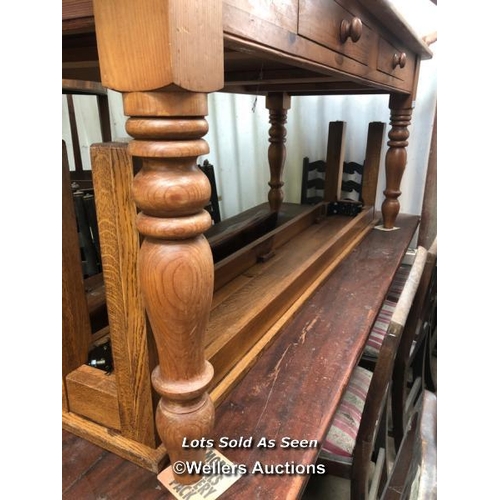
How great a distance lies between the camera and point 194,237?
0.42 meters

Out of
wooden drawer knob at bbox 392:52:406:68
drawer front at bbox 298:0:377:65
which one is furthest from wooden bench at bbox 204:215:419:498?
wooden drawer knob at bbox 392:52:406:68

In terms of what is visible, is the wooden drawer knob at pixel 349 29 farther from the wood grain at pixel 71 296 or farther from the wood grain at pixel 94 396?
the wood grain at pixel 94 396

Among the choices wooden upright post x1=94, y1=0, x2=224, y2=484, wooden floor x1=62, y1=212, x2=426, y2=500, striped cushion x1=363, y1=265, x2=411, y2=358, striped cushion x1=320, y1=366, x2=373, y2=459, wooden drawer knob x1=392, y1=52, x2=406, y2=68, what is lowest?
striped cushion x1=320, y1=366, x2=373, y2=459

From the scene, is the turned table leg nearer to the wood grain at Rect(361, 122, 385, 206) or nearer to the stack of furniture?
the stack of furniture

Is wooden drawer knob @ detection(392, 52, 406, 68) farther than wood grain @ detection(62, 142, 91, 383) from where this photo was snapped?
Yes

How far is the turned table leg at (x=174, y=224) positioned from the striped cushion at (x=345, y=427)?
44 centimetres

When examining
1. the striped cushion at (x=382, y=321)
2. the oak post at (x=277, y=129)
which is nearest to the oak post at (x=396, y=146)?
the striped cushion at (x=382, y=321)

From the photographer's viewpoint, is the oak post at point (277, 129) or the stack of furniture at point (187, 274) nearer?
the stack of furniture at point (187, 274)

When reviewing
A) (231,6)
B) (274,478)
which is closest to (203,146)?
(231,6)

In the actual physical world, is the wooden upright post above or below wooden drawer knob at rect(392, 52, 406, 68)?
below

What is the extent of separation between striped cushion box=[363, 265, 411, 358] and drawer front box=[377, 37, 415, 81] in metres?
0.64

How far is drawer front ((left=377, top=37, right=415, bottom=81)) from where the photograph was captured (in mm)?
1071

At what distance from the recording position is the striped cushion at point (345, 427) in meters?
0.83

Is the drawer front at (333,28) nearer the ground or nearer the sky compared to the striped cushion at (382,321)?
nearer the sky
